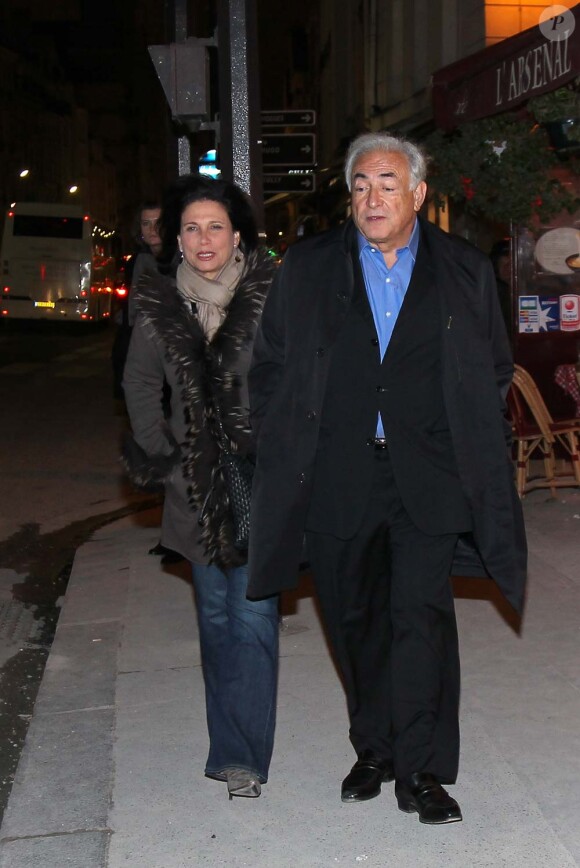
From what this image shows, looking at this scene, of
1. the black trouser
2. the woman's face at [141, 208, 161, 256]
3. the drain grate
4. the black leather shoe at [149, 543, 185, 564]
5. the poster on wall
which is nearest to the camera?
the black trouser

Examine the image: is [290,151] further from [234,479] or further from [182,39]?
[234,479]

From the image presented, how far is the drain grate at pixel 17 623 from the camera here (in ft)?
21.5

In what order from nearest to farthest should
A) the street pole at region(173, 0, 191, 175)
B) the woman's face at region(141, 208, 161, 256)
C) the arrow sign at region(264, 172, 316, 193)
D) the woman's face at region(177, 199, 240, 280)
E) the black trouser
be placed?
the black trouser < the woman's face at region(177, 199, 240, 280) < the woman's face at region(141, 208, 161, 256) < the street pole at region(173, 0, 191, 175) < the arrow sign at region(264, 172, 316, 193)

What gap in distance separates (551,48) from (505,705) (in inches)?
184

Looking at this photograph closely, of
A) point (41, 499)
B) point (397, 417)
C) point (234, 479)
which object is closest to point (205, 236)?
point (234, 479)

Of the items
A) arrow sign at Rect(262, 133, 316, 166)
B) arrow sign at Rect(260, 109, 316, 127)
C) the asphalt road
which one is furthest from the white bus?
arrow sign at Rect(262, 133, 316, 166)

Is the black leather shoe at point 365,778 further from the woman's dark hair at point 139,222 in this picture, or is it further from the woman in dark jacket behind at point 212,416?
the woman's dark hair at point 139,222

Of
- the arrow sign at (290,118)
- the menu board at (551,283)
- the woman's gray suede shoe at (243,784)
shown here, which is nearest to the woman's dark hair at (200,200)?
the woman's gray suede shoe at (243,784)

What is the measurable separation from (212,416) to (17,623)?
3170mm

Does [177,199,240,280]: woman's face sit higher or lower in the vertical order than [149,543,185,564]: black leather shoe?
higher

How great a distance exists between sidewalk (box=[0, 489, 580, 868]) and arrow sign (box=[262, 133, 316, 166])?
7.72 m

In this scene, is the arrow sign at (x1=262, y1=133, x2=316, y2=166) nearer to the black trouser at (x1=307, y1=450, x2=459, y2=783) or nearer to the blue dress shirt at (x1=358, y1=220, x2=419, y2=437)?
the blue dress shirt at (x1=358, y1=220, x2=419, y2=437)

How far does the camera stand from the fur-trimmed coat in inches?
160

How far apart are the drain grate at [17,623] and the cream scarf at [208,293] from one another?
9.63ft
